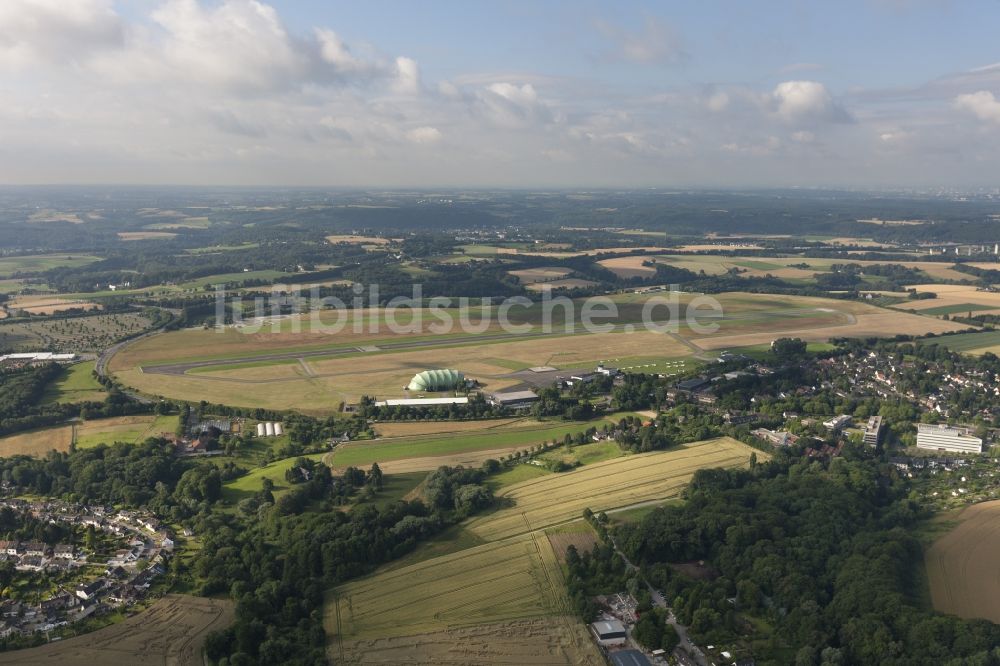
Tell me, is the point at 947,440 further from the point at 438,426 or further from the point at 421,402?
the point at 421,402

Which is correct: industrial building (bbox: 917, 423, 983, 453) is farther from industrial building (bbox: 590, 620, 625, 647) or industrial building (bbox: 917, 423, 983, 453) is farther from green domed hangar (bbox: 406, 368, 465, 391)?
green domed hangar (bbox: 406, 368, 465, 391)

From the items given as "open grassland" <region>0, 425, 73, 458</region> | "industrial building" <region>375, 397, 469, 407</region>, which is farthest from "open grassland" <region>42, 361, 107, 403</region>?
"industrial building" <region>375, 397, 469, 407</region>

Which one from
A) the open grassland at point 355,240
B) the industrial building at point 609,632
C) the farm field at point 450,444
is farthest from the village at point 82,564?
the open grassland at point 355,240

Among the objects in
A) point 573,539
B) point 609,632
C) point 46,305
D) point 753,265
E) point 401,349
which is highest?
point 753,265

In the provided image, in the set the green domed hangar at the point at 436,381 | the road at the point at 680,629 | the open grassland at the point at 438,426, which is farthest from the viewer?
the green domed hangar at the point at 436,381

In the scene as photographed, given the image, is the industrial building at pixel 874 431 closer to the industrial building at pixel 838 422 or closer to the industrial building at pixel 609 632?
the industrial building at pixel 838 422

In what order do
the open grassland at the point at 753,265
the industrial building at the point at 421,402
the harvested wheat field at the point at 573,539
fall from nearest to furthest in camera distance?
the harvested wheat field at the point at 573,539, the industrial building at the point at 421,402, the open grassland at the point at 753,265

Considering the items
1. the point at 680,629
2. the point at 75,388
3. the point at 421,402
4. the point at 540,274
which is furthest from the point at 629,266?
the point at 680,629
